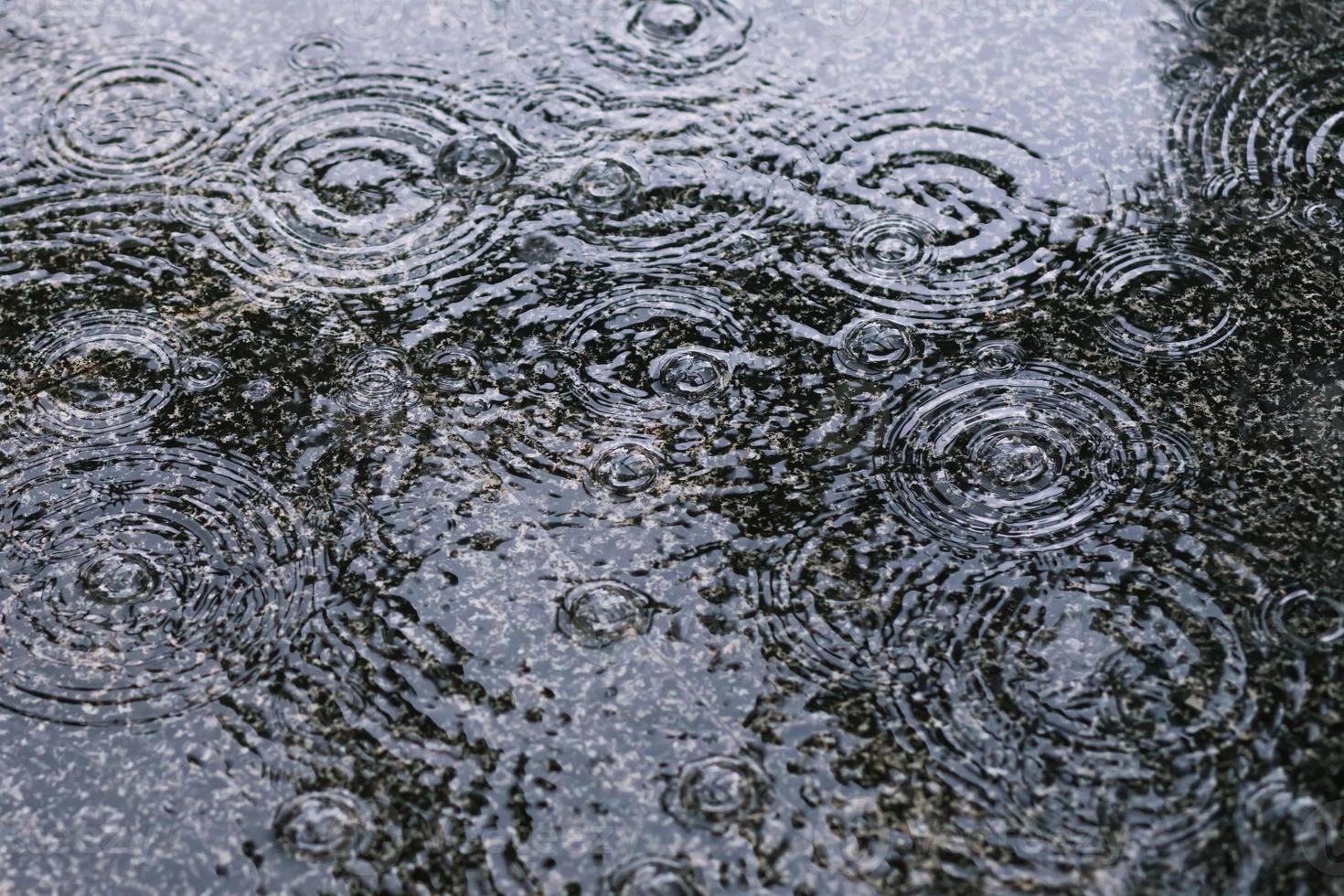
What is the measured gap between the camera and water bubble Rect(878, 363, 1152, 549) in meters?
1.57

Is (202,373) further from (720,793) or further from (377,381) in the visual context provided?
(720,793)

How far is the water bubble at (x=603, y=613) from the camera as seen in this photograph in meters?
1.49

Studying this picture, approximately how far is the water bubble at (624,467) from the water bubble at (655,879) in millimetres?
457

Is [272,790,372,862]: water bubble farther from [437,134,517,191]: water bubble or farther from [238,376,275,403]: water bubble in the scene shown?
[437,134,517,191]: water bubble

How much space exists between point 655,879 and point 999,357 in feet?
2.61

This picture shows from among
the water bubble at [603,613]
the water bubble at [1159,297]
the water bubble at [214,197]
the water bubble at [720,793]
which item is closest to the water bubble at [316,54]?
the water bubble at [214,197]

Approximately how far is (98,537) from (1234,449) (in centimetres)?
133

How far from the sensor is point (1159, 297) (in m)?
1.78

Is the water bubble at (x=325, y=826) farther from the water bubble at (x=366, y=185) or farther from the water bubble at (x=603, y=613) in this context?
the water bubble at (x=366, y=185)

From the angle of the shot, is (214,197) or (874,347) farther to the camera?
(214,197)

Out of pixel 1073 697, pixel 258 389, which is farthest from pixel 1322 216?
pixel 258 389

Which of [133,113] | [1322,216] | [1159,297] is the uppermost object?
[1322,216]

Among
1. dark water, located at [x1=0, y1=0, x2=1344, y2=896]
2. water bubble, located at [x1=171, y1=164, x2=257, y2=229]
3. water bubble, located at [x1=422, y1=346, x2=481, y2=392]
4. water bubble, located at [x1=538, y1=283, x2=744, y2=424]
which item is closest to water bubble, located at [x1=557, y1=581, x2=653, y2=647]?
dark water, located at [x1=0, y1=0, x2=1344, y2=896]

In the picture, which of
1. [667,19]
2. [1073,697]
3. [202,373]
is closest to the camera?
[1073,697]
